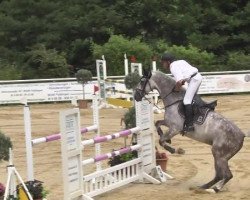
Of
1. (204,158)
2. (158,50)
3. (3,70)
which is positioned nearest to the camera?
(204,158)

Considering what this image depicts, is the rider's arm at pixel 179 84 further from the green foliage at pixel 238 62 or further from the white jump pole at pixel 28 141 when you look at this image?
the green foliage at pixel 238 62

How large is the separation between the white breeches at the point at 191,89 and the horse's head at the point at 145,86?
693mm

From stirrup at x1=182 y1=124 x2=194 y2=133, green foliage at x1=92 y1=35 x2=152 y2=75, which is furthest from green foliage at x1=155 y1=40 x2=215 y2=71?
stirrup at x1=182 y1=124 x2=194 y2=133

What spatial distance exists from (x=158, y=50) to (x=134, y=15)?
200 inches

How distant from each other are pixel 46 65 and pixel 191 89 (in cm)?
2545

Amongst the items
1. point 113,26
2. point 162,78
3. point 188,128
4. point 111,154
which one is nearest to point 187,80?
point 162,78

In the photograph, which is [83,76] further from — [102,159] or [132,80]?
[102,159]

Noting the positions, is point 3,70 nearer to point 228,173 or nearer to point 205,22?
point 205,22

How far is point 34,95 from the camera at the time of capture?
2867 centimetres

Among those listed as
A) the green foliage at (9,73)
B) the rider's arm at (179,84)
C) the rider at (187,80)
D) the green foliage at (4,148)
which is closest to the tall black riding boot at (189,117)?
the rider at (187,80)

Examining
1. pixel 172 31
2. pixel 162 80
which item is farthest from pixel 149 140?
pixel 172 31

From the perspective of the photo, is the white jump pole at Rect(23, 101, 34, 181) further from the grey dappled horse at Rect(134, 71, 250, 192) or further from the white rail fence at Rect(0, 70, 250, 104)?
the white rail fence at Rect(0, 70, 250, 104)

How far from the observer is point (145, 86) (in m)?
11.0

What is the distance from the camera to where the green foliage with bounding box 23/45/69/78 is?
34719 millimetres
